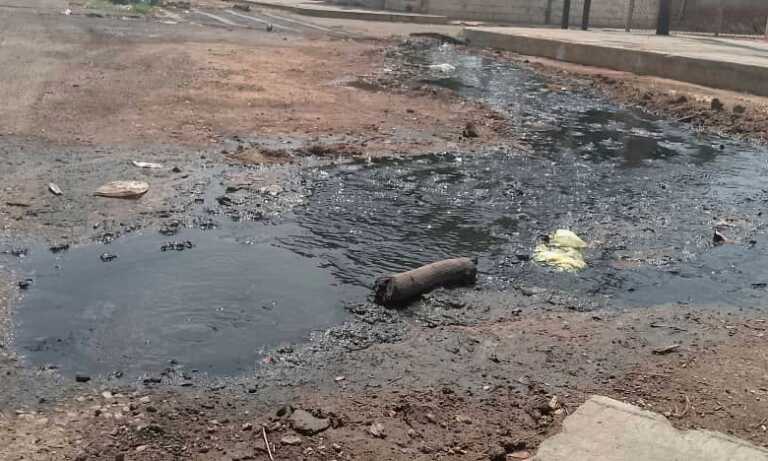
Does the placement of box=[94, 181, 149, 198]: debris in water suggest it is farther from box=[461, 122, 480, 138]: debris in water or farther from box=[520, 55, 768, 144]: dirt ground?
box=[520, 55, 768, 144]: dirt ground

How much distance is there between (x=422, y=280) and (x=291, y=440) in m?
1.63

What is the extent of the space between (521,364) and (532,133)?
576 centimetres

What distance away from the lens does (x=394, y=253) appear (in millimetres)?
4977

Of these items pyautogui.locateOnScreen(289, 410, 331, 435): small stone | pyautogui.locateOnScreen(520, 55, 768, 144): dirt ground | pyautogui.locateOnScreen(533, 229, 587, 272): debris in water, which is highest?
pyautogui.locateOnScreen(520, 55, 768, 144): dirt ground

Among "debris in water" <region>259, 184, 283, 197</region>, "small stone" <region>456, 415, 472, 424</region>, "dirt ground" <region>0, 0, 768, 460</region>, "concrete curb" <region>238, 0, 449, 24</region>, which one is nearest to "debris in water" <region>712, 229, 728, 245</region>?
"dirt ground" <region>0, 0, 768, 460</region>

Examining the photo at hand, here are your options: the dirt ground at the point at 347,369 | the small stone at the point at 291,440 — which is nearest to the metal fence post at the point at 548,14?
the dirt ground at the point at 347,369

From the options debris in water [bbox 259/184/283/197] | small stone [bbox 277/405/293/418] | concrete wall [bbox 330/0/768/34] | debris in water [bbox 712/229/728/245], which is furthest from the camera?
concrete wall [bbox 330/0/768/34]

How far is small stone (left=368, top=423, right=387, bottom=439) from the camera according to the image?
2944 mm

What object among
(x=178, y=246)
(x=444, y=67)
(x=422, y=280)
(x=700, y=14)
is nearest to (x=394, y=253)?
(x=422, y=280)

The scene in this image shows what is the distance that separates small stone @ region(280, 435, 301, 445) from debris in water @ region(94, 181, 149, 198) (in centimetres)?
331

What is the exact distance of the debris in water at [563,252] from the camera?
4867mm

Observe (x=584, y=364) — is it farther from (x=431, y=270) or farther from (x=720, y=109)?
(x=720, y=109)

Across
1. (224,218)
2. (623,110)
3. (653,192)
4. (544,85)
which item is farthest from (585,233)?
(544,85)

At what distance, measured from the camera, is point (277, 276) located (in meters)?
4.56
